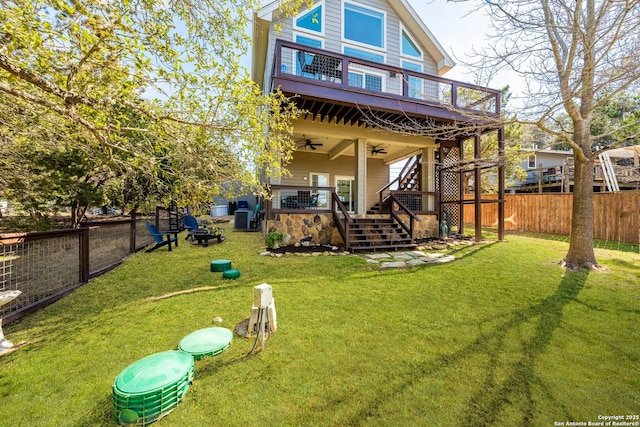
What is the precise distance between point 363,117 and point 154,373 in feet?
25.9

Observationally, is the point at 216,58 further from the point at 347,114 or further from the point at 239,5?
the point at 347,114

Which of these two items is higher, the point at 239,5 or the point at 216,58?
the point at 239,5

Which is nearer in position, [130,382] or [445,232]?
[130,382]

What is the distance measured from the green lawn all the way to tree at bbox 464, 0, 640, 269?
2261mm

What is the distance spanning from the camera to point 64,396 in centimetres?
189

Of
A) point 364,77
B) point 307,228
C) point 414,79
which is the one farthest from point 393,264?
point 414,79

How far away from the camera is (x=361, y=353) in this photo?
7.90 feet

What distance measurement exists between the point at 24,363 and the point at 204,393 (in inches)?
73.5

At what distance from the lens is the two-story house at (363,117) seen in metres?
7.22

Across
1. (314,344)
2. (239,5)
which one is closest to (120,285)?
(314,344)

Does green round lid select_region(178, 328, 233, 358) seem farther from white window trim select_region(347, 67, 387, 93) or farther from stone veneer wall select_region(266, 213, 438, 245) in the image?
white window trim select_region(347, 67, 387, 93)

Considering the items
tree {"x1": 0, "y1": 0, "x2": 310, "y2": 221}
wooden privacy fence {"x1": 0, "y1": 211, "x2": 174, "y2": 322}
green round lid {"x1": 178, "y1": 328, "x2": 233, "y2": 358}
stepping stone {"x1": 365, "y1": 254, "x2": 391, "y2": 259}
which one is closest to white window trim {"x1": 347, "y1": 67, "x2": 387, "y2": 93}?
tree {"x1": 0, "y1": 0, "x2": 310, "y2": 221}

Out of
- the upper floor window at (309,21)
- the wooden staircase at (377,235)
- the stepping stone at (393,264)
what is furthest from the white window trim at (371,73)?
the stepping stone at (393,264)

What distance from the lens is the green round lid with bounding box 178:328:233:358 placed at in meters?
2.36
